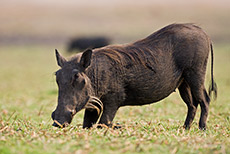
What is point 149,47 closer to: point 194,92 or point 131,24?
point 194,92

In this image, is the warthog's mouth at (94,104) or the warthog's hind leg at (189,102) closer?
the warthog's mouth at (94,104)

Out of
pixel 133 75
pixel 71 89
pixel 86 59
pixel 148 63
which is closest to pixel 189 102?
pixel 148 63

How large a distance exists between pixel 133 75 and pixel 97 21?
2577 inches

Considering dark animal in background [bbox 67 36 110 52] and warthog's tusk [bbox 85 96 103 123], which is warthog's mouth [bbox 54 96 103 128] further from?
dark animal in background [bbox 67 36 110 52]

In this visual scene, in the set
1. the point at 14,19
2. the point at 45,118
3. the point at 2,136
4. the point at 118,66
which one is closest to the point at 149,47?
the point at 118,66

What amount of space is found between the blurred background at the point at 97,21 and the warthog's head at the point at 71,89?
139 ft

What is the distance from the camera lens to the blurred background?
53000 millimetres

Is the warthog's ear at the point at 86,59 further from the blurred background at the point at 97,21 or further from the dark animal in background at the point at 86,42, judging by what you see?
the blurred background at the point at 97,21

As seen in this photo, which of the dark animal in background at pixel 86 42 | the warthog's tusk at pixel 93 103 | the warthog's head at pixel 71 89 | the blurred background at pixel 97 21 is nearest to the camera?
the warthog's head at pixel 71 89

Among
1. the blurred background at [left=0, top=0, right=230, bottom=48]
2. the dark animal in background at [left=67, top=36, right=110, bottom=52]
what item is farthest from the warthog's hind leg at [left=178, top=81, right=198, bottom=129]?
the blurred background at [left=0, top=0, right=230, bottom=48]

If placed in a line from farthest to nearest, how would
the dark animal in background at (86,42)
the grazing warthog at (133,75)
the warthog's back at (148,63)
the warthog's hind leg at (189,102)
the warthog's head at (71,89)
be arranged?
the dark animal in background at (86,42) → the warthog's hind leg at (189,102) → the warthog's back at (148,63) → the grazing warthog at (133,75) → the warthog's head at (71,89)

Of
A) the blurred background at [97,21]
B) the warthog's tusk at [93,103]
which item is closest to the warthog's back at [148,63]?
the warthog's tusk at [93,103]

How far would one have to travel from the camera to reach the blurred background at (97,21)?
5300cm

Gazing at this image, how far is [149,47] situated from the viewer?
5.81m
